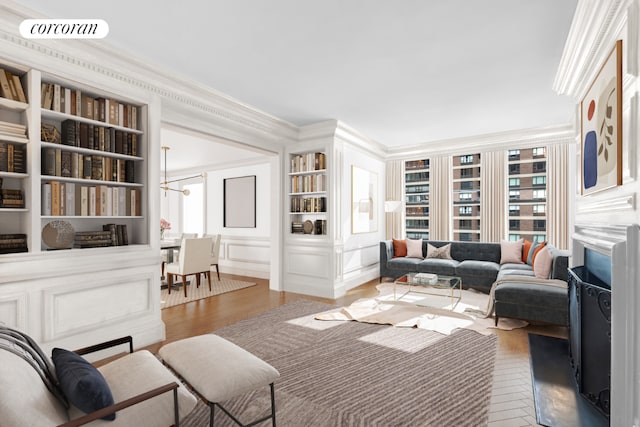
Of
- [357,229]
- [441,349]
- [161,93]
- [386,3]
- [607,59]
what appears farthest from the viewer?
[357,229]

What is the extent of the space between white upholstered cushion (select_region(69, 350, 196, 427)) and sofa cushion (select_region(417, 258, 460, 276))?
186 inches

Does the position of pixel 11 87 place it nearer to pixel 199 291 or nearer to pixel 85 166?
pixel 85 166

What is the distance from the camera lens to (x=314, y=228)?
17.6 ft

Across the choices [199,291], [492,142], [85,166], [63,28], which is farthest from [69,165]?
[492,142]

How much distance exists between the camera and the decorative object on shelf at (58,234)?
279 cm

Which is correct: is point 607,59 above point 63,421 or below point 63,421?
above

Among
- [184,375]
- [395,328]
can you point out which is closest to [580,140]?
[395,328]

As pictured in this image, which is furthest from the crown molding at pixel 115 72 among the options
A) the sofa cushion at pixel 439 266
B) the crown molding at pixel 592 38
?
the sofa cushion at pixel 439 266

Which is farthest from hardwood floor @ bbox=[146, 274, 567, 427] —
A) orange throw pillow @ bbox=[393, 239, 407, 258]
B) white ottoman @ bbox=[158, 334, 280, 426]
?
white ottoman @ bbox=[158, 334, 280, 426]

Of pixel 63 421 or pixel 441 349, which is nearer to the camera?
pixel 63 421

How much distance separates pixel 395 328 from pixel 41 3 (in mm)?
4144

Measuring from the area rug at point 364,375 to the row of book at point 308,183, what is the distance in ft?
7.13

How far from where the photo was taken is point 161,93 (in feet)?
11.3

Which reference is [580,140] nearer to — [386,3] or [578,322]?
[578,322]
